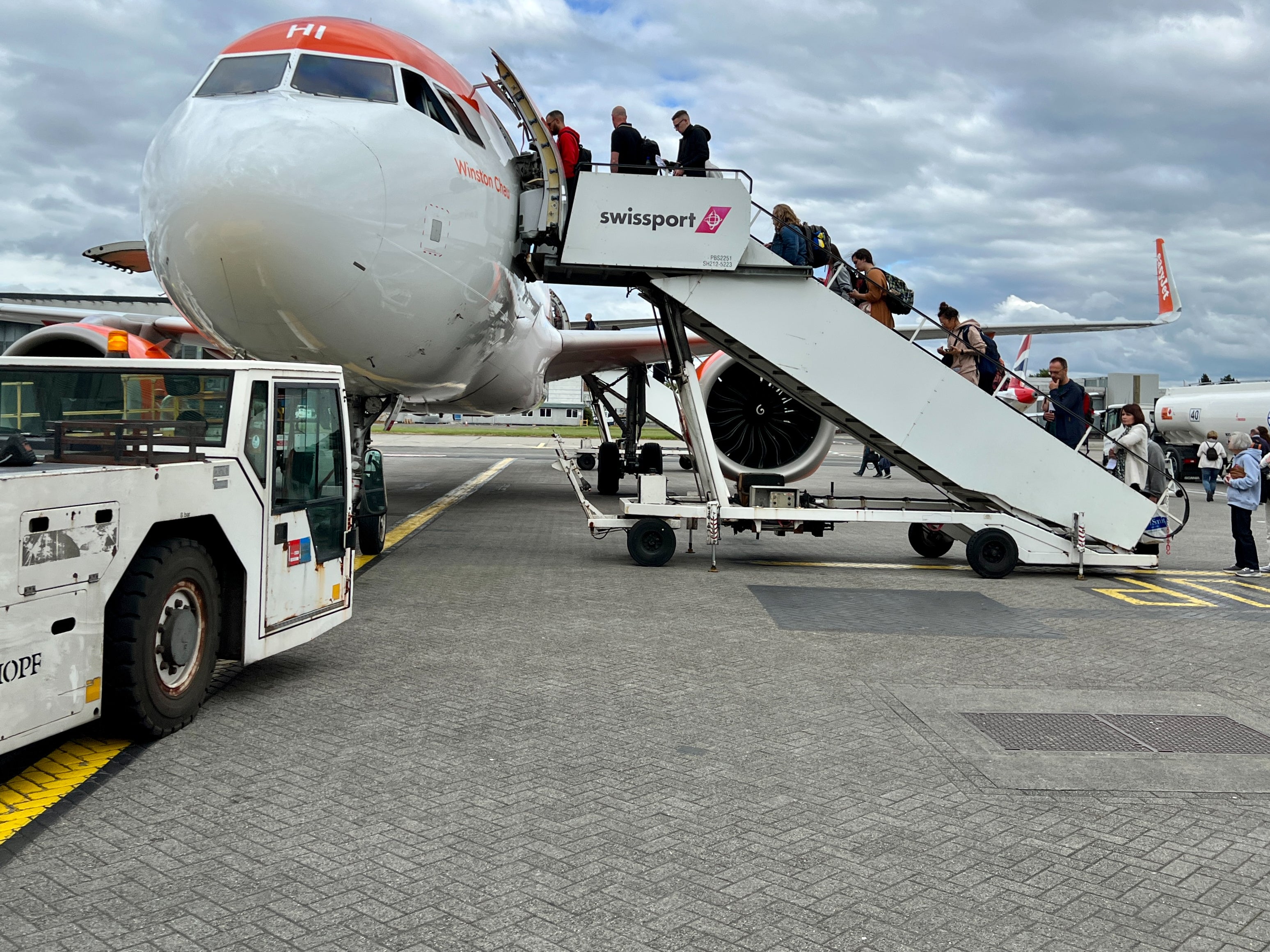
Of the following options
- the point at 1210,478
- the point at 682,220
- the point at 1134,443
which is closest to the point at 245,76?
the point at 682,220

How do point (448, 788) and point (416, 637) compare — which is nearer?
point (448, 788)

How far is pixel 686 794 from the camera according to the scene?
4367 millimetres

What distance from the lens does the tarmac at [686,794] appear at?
3.25 metres

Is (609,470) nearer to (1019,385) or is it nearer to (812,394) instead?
(812,394)

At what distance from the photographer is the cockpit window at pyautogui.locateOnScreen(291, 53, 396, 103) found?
8.34 m

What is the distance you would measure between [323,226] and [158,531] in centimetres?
345

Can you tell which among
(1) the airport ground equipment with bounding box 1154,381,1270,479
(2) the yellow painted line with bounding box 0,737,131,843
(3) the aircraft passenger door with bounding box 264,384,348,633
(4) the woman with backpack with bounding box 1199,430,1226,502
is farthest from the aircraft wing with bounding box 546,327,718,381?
(1) the airport ground equipment with bounding box 1154,381,1270,479

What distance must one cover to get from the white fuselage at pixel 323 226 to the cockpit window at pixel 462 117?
0.15 meters

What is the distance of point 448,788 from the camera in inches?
172

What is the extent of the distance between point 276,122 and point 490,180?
7.75ft

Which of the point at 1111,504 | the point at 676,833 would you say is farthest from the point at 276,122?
the point at 1111,504

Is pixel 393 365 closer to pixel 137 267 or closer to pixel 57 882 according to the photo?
pixel 137 267

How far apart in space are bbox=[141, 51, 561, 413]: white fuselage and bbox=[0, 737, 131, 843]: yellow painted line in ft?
13.0

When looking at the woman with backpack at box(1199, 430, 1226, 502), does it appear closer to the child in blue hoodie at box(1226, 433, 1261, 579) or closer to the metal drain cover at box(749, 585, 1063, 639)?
the child in blue hoodie at box(1226, 433, 1261, 579)
